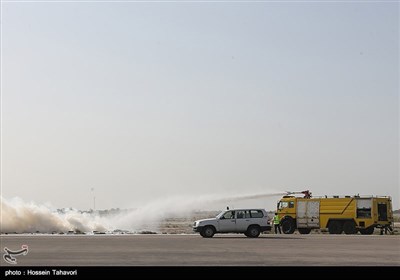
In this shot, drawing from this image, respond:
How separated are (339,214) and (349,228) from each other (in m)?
1.29

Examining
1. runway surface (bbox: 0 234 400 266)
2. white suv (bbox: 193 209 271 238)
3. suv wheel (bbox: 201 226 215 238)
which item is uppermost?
white suv (bbox: 193 209 271 238)

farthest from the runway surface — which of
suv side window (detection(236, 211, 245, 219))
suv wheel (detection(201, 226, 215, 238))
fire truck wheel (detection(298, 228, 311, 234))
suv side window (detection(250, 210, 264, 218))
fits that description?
fire truck wheel (detection(298, 228, 311, 234))

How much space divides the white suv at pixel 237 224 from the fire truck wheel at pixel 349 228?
9609mm

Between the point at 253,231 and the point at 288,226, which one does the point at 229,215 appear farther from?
the point at 288,226

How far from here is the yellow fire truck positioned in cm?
4812

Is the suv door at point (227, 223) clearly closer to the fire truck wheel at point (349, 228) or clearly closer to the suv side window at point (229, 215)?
the suv side window at point (229, 215)

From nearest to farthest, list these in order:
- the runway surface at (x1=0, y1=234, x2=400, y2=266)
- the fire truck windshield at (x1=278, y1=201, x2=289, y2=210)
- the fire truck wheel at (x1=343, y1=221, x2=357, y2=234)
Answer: the runway surface at (x1=0, y1=234, x2=400, y2=266) < the fire truck wheel at (x1=343, y1=221, x2=357, y2=234) < the fire truck windshield at (x1=278, y1=201, x2=289, y2=210)

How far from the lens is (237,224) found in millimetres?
41188

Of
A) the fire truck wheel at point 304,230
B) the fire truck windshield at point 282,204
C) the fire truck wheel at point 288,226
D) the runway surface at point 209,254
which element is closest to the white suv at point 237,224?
the runway surface at point 209,254

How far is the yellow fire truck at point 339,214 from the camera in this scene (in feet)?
158

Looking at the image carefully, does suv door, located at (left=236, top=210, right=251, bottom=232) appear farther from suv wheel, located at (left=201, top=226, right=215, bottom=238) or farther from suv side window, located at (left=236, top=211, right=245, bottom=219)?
suv wheel, located at (left=201, top=226, right=215, bottom=238)

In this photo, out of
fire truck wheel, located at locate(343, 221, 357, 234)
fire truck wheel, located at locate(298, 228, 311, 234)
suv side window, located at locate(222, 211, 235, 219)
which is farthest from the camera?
fire truck wheel, located at locate(298, 228, 311, 234)

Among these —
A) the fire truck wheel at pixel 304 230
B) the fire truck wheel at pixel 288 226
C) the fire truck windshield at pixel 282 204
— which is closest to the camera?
the fire truck wheel at pixel 304 230

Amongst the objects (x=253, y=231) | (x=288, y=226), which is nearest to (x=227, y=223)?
(x=253, y=231)
